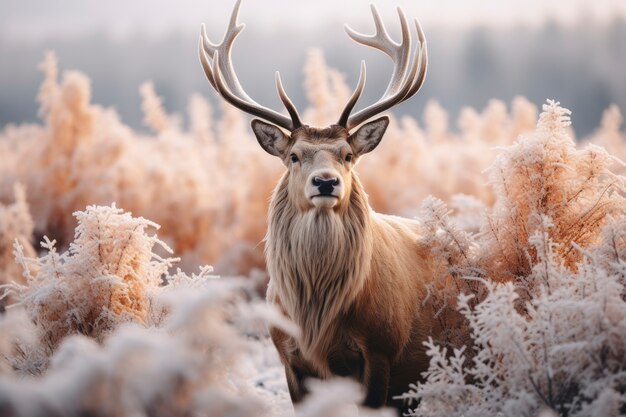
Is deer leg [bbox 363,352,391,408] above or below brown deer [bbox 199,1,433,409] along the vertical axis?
below

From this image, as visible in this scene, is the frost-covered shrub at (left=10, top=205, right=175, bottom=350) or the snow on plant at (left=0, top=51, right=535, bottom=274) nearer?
the frost-covered shrub at (left=10, top=205, right=175, bottom=350)

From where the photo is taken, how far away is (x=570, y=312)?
2.84 metres

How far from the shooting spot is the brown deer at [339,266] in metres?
3.74

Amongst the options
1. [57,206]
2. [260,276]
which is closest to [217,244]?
[260,276]

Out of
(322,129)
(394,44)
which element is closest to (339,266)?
(322,129)

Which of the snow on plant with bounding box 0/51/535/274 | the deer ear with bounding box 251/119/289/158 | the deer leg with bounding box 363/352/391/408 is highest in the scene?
the snow on plant with bounding box 0/51/535/274

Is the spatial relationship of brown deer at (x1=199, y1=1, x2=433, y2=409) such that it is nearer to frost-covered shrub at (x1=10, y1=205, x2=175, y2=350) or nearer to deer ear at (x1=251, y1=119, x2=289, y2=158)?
deer ear at (x1=251, y1=119, x2=289, y2=158)

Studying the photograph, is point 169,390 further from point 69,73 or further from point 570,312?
point 69,73

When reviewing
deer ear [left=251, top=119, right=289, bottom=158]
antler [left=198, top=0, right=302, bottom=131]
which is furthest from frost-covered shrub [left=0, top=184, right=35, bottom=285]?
deer ear [left=251, top=119, right=289, bottom=158]

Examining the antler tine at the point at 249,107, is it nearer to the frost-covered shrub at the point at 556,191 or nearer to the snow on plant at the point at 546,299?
the snow on plant at the point at 546,299

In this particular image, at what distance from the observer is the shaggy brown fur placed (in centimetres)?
374

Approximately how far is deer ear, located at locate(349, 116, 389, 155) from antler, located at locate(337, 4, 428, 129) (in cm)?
7

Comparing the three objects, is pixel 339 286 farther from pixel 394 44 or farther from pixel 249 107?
pixel 394 44

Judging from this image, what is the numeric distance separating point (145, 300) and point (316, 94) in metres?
8.00
